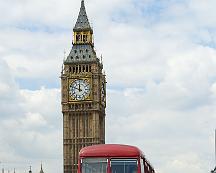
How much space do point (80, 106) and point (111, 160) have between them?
3549 inches

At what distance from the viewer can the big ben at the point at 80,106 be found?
126 meters

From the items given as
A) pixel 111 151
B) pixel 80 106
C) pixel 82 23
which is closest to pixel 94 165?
pixel 111 151

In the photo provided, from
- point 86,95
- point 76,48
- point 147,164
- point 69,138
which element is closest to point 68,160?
point 69,138

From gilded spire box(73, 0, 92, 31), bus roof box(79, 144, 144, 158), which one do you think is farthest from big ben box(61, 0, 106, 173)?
bus roof box(79, 144, 144, 158)

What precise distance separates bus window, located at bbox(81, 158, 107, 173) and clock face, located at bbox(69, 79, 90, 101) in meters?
89.5

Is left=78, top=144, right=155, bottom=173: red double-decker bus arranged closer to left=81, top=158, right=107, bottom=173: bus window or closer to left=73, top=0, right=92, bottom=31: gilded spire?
left=81, top=158, right=107, bottom=173: bus window

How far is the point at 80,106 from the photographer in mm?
126812

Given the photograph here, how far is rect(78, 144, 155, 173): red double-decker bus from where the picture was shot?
1436 inches

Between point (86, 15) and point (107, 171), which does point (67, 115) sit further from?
point (107, 171)

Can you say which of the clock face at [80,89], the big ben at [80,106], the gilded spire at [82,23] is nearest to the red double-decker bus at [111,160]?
the big ben at [80,106]

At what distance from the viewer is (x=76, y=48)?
432 feet

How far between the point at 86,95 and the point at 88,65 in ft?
17.9

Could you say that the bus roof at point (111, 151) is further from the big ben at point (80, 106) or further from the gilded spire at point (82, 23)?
the gilded spire at point (82, 23)

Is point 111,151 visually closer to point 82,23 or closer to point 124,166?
point 124,166
